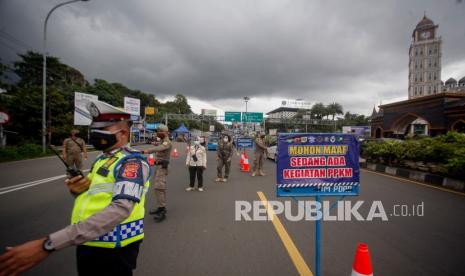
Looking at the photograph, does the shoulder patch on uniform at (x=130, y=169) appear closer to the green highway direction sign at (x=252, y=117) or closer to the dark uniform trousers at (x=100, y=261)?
the dark uniform trousers at (x=100, y=261)

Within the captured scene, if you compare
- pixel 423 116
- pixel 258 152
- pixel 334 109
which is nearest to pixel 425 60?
pixel 334 109

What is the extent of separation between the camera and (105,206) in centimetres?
148

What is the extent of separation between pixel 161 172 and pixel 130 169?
10.9 ft

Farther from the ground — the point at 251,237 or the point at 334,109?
the point at 334,109

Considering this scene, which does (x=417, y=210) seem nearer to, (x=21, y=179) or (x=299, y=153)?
(x=299, y=153)

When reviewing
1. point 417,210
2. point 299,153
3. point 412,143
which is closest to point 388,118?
point 412,143

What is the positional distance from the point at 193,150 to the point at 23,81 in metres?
35.9

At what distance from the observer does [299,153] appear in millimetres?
2701

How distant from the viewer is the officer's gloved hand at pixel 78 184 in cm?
165

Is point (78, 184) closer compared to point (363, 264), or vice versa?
point (78, 184)

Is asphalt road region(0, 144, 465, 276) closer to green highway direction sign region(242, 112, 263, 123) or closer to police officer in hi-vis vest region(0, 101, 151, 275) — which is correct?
police officer in hi-vis vest region(0, 101, 151, 275)

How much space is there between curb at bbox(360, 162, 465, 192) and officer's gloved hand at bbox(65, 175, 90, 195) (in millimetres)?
9400

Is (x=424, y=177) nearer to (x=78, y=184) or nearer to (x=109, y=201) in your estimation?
(x=109, y=201)

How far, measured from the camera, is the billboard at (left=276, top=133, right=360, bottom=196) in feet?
8.82
